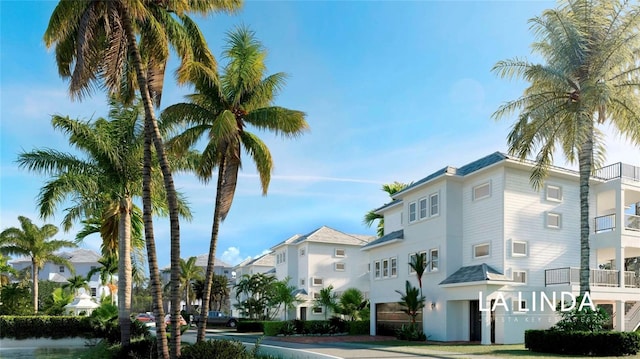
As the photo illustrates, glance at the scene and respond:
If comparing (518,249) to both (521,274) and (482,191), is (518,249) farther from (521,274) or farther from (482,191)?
(482,191)

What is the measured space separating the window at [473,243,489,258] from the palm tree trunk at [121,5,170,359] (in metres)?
16.0

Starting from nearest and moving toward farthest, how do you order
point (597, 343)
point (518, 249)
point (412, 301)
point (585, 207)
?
point (597, 343) < point (585, 207) < point (518, 249) < point (412, 301)

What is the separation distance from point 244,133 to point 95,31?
5.53 meters

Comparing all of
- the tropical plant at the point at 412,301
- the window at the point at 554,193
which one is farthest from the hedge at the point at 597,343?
the tropical plant at the point at 412,301

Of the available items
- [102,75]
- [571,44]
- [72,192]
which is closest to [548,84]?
[571,44]

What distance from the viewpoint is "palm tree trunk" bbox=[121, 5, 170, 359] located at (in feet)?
50.4

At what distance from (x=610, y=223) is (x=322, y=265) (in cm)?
2509

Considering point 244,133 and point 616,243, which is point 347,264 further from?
point 244,133

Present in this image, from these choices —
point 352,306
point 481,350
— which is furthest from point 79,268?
point 481,350

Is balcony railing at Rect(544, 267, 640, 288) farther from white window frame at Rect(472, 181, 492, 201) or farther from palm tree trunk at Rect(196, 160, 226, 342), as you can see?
palm tree trunk at Rect(196, 160, 226, 342)

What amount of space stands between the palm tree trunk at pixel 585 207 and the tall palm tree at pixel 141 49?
1435cm

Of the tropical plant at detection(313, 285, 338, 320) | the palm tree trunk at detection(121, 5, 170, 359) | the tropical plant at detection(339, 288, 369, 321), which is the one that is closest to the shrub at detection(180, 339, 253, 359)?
the palm tree trunk at detection(121, 5, 170, 359)

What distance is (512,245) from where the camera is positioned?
2630 cm

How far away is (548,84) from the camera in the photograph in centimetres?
2273
